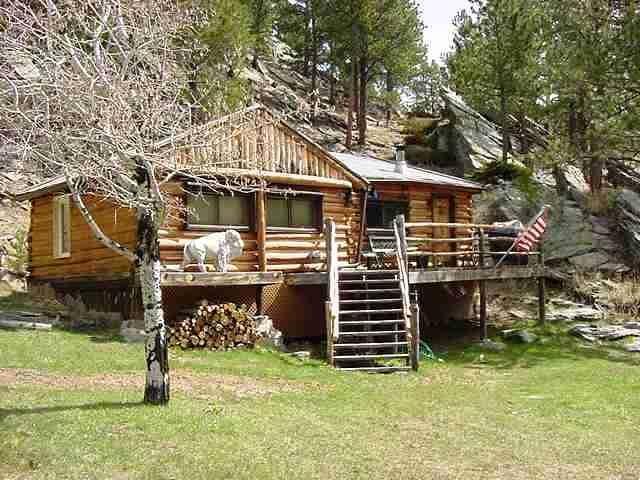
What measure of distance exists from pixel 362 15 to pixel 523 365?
A: 81.1 feet

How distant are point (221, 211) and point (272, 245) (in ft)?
4.95

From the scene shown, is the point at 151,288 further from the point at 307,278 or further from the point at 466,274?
the point at 466,274

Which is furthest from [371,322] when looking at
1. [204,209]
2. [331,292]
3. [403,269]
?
[204,209]

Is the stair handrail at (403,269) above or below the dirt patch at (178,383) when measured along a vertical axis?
above

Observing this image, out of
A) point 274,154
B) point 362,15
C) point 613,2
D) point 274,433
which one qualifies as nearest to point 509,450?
point 274,433

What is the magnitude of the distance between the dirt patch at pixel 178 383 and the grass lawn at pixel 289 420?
0.09ft

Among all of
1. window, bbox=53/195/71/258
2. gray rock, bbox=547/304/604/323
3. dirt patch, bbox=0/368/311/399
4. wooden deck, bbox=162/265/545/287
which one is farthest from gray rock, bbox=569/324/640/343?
window, bbox=53/195/71/258

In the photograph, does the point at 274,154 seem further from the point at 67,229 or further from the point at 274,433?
the point at 274,433

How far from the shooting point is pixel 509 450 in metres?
8.31

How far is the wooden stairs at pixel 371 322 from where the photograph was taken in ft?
46.3

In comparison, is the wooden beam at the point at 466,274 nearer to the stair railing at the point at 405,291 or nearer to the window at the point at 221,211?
the stair railing at the point at 405,291

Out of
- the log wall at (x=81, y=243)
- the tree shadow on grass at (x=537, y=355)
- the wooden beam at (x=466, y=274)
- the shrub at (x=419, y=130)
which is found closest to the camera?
the log wall at (x=81, y=243)

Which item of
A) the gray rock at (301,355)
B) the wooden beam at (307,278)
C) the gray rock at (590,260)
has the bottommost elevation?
the gray rock at (301,355)

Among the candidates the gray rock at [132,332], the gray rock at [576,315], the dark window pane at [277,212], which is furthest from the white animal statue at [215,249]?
the gray rock at [576,315]
